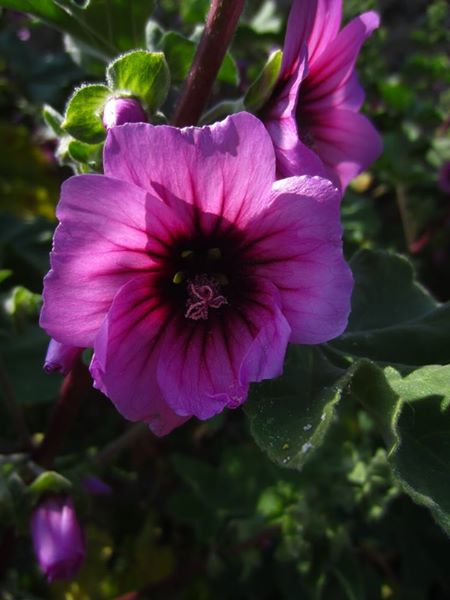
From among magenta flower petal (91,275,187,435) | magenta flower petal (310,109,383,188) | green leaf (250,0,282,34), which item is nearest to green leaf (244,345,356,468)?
magenta flower petal (91,275,187,435)

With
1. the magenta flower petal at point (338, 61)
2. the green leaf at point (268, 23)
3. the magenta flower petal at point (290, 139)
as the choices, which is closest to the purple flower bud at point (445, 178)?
the green leaf at point (268, 23)

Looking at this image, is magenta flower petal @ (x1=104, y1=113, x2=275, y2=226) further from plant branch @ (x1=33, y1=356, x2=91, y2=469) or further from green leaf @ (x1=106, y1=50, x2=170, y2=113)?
plant branch @ (x1=33, y1=356, x2=91, y2=469)

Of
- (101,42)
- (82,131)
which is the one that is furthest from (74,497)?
(101,42)

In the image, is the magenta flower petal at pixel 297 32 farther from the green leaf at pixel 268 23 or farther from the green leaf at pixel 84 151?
the green leaf at pixel 268 23

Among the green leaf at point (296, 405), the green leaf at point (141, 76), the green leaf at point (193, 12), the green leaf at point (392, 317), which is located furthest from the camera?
the green leaf at point (193, 12)

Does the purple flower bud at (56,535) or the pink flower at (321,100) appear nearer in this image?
the pink flower at (321,100)
